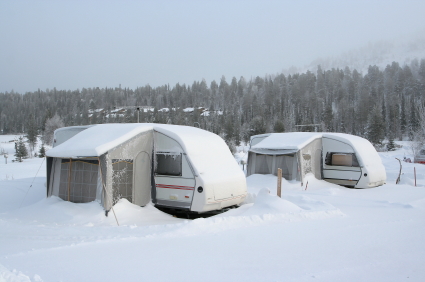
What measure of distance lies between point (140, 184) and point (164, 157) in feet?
3.32

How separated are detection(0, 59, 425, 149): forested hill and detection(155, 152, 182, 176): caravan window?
109 ft

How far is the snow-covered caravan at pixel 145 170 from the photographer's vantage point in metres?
8.26

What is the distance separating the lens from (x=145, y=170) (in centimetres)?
910

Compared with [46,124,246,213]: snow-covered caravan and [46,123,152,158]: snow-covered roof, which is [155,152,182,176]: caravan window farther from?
[46,123,152,158]: snow-covered roof

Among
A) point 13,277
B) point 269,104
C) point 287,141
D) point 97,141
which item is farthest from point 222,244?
point 269,104

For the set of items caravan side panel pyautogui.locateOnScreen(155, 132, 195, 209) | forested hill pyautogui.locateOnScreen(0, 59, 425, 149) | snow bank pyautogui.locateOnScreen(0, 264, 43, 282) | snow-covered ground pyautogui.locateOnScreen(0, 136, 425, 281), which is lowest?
snow-covered ground pyautogui.locateOnScreen(0, 136, 425, 281)

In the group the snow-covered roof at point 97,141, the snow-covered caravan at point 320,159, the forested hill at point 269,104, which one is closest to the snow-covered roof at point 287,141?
the snow-covered caravan at point 320,159

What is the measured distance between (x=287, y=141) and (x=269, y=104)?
62.7m

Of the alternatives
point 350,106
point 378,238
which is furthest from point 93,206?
point 350,106

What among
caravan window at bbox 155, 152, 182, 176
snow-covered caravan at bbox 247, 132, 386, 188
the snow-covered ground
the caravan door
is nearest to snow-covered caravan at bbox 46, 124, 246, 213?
caravan window at bbox 155, 152, 182, 176

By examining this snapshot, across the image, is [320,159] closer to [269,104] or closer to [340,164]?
[340,164]

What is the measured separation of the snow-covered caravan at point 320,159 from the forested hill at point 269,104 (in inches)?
1073

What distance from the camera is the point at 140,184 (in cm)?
894

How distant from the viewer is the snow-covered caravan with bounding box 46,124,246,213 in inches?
325
